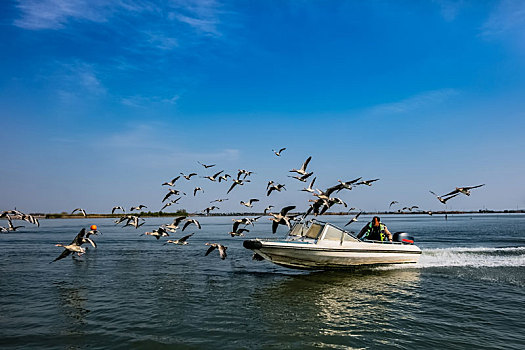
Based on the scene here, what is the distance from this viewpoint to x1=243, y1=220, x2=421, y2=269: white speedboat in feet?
55.7

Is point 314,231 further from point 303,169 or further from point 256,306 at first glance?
point 256,306

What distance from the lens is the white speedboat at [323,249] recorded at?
55.7 ft

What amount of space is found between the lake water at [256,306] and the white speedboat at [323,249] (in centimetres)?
62

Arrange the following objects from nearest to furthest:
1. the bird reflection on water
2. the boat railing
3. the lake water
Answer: the lake water → the bird reflection on water → the boat railing

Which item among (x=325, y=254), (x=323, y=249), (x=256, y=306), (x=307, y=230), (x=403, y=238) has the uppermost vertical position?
(x=307, y=230)

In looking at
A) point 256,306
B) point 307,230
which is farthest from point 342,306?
point 307,230

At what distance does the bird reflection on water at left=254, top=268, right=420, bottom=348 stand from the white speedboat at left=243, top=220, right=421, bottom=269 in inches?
25.8

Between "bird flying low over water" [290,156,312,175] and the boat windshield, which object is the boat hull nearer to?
the boat windshield

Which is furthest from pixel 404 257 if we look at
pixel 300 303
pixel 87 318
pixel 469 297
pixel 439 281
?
pixel 87 318

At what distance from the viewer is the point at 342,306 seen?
39.6 ft

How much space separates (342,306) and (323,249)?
521 cm

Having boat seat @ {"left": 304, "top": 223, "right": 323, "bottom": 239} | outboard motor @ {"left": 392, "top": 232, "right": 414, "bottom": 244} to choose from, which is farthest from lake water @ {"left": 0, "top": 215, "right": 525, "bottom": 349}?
boat seat @ {"left": 304, "top": 223, "right": 323, "bottom": 239}

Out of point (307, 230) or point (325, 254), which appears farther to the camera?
point (307, 230)

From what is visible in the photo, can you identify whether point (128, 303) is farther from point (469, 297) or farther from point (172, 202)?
point (469, 297)
